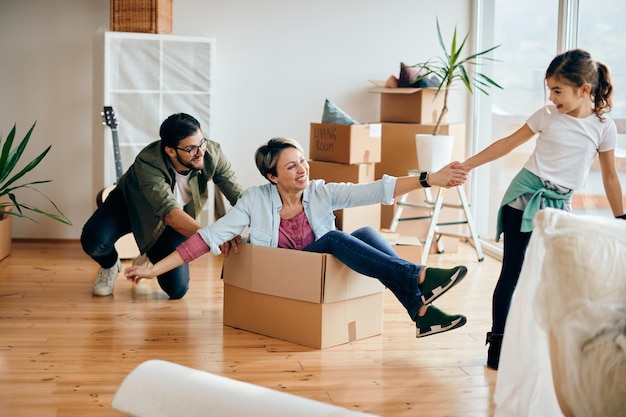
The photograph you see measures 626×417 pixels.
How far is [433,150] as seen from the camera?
194 inches

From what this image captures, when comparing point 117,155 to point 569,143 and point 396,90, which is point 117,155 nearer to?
Result: point 396,90

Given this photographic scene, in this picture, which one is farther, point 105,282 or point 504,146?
point 105,282

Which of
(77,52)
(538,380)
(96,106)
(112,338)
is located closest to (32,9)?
(77,52)

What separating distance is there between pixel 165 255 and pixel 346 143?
131cm

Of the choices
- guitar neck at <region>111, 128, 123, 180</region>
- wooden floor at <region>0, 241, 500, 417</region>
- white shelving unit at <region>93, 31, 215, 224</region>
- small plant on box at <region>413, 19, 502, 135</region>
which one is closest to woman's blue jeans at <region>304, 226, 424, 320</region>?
wooden floor at <region>0, 241, 500, 417</region>

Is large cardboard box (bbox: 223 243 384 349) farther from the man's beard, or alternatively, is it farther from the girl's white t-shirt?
the girl's white t-shirt

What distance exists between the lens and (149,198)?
3.71m

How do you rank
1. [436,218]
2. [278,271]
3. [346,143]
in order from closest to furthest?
1. [278,271]
2. [346,143]
3. [436,218]

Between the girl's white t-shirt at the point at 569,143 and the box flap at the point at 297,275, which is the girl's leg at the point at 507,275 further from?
the box flap at the point at 297,275

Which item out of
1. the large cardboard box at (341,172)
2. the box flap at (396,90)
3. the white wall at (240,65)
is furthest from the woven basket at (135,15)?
the box flap at (396,90)

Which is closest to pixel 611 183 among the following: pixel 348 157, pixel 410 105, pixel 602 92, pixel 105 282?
pixel 602 92

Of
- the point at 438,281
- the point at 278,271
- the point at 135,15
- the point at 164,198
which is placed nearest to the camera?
the point at 438,281

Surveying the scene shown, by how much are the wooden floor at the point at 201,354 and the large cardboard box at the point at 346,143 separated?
91 cm

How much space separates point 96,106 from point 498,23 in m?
2.65
